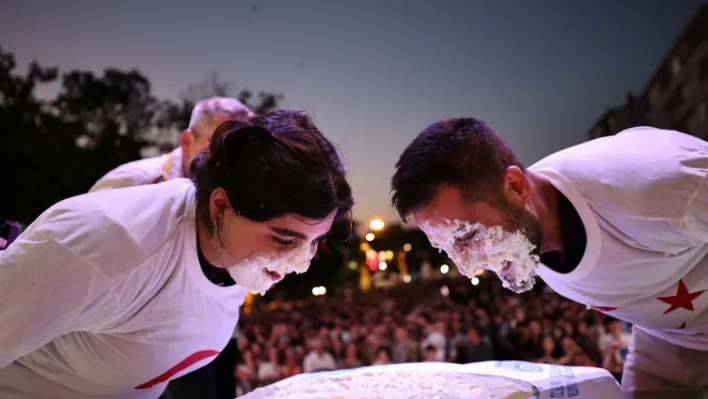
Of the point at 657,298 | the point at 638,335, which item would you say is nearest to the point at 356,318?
the point at 638,335

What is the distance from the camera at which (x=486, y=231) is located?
3.89 ft

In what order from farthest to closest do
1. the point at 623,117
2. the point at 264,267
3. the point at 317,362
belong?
the point at 317,362 → the point at 623,117 → the point at 264,267

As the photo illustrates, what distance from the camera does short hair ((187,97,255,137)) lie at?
1.78 m

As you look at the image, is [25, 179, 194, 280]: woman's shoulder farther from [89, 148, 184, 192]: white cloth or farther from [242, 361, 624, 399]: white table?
[89, 148, 184, 192]: white cloth

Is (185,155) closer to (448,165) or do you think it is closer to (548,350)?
(448,165)

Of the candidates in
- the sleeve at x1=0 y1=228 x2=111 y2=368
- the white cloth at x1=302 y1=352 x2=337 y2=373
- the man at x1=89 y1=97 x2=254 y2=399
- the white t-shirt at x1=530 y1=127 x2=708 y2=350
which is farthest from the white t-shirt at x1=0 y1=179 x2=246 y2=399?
the white cloth at x1=302 y1=352 x2=337 y2=373

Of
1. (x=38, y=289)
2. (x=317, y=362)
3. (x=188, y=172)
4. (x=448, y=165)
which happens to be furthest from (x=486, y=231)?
(x=317, y=362)

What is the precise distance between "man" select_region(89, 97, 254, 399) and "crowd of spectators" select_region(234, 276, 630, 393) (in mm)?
421

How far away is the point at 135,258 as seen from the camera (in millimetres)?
1037

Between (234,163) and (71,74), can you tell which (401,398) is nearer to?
(234,163)

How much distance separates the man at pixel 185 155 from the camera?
174 cm

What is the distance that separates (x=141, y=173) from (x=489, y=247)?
1097mm

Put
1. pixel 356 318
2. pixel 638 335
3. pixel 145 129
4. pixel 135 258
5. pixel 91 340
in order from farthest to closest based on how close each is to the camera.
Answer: pixel 145 129
pixel 356 318
pixel 638 335
pixel 91 340
pixel 135 258

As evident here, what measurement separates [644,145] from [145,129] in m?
3.59
